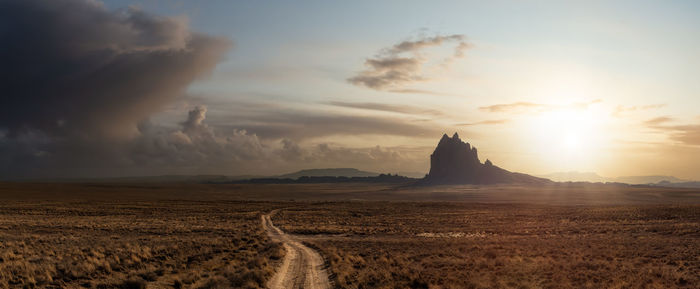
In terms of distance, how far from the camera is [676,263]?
21594 millimetres

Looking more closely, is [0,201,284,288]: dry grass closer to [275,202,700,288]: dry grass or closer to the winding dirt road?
the winding dirt road

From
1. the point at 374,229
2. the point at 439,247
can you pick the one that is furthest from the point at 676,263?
the point at 374,229

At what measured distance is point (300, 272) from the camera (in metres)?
19.1

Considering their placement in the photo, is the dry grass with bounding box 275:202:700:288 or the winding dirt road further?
the dry grass with bounding box 275:202:700:288

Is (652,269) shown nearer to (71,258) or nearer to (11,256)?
(71,258)

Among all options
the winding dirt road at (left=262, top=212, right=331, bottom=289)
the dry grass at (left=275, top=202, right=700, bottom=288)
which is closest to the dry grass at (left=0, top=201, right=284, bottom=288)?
the winding dirt road at (left=262, top=212, right=331, bottom=289)

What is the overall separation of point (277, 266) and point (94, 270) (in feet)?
25.6

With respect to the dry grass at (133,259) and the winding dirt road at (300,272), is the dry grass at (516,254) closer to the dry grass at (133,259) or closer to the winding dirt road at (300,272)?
the winding dirt road at (300,272)

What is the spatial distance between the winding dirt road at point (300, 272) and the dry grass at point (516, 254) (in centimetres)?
77

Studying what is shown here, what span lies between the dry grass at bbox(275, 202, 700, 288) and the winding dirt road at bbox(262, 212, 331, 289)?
2.53 feet

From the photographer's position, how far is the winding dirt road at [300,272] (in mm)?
16203

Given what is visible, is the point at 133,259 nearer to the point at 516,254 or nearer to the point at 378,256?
the point at 378,256

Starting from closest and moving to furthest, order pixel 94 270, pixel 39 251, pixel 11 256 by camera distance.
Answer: pixel 94 270 → pixel 11 256 → pixel 39 251

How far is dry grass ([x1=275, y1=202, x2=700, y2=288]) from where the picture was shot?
17.4m
